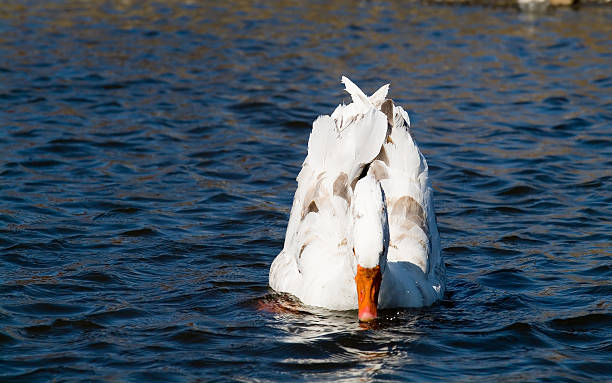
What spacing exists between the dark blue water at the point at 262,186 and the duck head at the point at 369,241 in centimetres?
29

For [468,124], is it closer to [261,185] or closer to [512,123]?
[512,123]

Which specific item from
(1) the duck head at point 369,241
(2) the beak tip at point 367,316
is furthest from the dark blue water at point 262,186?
(1) the duck head at point 369,241

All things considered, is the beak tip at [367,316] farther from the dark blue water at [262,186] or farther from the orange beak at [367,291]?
the dark blue water at [262,186]

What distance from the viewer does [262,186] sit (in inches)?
444

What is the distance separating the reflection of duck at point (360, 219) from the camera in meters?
7.30

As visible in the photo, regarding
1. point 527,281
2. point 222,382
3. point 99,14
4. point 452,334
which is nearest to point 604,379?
point 452,334

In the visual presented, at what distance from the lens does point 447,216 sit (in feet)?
34.1

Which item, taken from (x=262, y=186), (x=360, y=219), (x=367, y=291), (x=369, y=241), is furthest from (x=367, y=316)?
(x=262, y=186)

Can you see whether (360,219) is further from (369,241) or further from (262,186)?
(262,186)

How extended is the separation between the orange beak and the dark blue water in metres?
0.17

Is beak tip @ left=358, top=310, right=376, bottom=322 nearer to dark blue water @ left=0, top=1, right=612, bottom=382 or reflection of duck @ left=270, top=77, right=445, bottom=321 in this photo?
reflection of duck @ left=270, top=77, right=445, bottom=321

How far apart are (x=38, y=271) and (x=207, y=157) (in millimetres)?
4019

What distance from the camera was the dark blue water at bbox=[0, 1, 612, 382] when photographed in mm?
7020

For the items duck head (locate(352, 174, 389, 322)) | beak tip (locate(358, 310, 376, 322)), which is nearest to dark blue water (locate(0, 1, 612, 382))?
beak tip (locate(358, 310, 376, 322))
